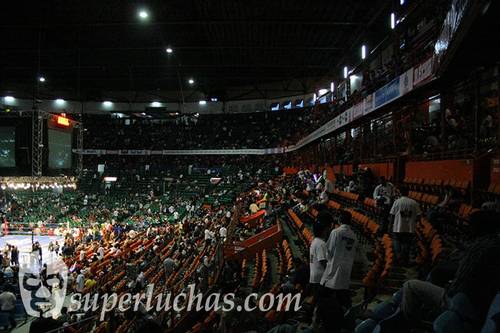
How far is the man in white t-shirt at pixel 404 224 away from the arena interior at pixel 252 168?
0.02m

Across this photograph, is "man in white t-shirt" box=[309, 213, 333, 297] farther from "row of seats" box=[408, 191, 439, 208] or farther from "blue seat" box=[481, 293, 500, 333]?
"row of seats" box=[408, 191, 439, 208]

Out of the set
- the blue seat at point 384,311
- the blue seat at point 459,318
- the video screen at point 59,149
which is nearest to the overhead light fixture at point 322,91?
the video screen at point 59,149

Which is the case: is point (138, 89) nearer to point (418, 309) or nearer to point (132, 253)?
point (132, 253)

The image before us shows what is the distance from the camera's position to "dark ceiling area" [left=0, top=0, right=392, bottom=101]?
58.5ft

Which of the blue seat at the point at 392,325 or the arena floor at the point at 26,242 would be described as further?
the arena floor at the point at 26,242

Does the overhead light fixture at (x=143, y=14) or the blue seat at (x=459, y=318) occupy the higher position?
the overhead light fixture at (x=143, y=14)

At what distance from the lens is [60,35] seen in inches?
866

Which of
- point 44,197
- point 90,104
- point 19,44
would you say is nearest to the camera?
point 19,44

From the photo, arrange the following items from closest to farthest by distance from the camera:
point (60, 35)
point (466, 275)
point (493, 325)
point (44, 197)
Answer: point (493, 325), point (466, 275), point (60, 35), point (44, 197)

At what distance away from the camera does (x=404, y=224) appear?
5625mm

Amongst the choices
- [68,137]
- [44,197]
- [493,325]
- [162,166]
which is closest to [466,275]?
[493,325]

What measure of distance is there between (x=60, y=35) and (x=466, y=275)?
2400cm

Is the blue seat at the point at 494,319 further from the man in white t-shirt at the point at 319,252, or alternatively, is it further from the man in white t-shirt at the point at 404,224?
the man in white t-shirt at the point at 404,224

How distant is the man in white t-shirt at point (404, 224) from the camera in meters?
5.60
